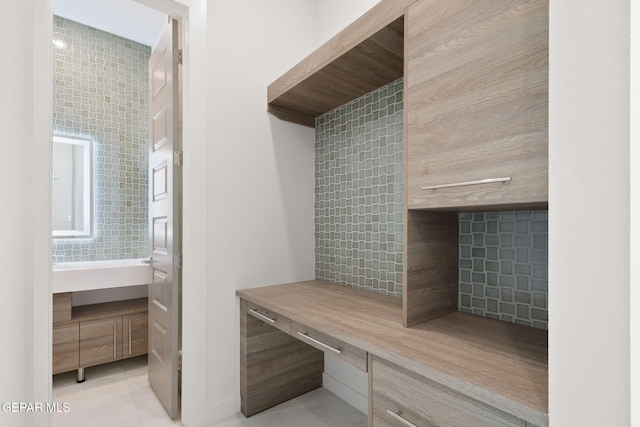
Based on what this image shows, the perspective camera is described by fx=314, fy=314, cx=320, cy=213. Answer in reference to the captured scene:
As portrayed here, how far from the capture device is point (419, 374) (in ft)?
3.06

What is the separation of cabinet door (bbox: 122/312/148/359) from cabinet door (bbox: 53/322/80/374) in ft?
0.97

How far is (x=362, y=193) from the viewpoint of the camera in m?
1.99

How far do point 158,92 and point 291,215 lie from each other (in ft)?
4.02

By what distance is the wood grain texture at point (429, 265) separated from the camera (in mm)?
1235

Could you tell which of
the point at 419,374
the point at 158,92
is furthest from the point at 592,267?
the point at 158,92

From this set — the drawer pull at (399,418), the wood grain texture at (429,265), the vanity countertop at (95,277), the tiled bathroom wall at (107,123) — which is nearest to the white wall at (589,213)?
the drawer pull at (399,418)

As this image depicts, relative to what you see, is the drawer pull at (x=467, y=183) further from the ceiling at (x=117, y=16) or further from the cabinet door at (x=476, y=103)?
the ceiling at (x=117, y=16)

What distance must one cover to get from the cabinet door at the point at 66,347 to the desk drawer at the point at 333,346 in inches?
73.4

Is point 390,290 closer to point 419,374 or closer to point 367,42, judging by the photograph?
point 419,374

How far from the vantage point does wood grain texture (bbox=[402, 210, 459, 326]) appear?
4.05 feet

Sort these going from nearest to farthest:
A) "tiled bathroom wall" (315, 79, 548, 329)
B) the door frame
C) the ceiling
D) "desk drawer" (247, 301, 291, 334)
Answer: "tiled bathroom wall" (315, 79, 548, 329) < "desk drawer" (247, 301, 291, 334) < the door frame < the ceiling

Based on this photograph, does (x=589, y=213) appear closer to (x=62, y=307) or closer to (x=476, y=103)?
(x=476, y=103)
